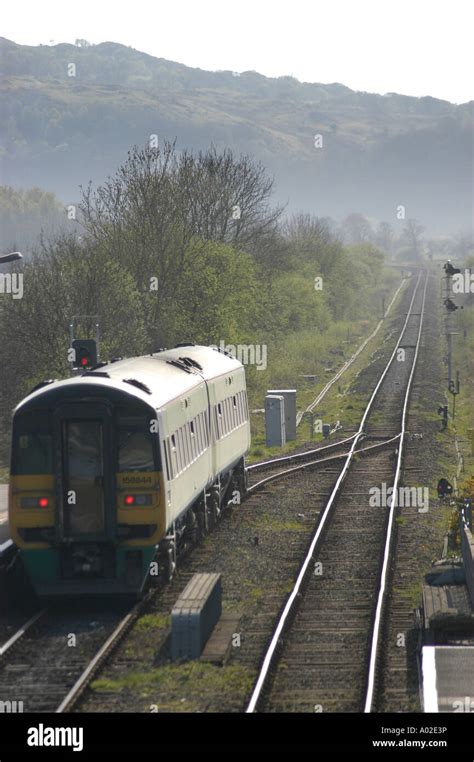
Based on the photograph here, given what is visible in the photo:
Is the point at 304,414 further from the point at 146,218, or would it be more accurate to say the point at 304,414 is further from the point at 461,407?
the point at 146,218

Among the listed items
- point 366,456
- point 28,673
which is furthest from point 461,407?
point 28,673

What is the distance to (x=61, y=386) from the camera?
14789 millimetres

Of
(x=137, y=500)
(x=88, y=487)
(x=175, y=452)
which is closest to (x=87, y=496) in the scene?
(x=88, y=487)

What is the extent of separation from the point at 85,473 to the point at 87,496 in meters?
0.31

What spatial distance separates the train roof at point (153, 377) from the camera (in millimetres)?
14859

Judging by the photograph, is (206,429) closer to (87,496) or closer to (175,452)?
(175,452)

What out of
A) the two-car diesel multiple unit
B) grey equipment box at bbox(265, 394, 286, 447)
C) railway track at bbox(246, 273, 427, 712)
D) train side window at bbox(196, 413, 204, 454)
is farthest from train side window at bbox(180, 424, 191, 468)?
grey equipment box at bbox(265, 394, 286, 447)

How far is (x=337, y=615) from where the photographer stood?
1458cm

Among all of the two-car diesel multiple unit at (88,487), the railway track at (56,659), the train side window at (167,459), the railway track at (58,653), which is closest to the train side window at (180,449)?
the train side window at (167,459)

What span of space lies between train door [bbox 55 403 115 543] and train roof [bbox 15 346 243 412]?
365 millimetres

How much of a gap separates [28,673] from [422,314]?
7620 centimetres

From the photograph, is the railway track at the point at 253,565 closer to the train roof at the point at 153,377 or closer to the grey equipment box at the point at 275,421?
the grey equipment box at the point at 275,421

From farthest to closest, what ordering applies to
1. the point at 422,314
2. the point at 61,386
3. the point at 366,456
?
the point at 422,314
the point at 366,456
the point at 61,386
